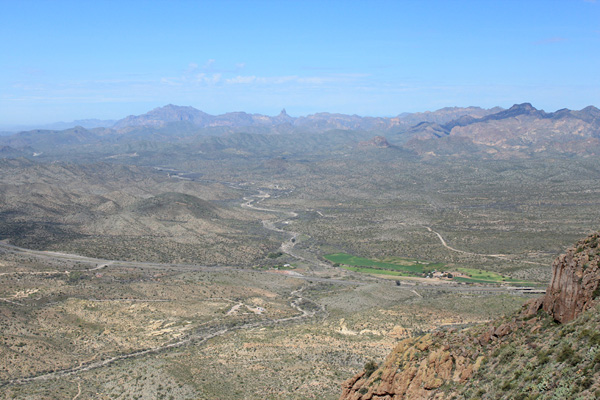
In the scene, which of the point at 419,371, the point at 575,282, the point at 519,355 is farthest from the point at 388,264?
the point at 519,355

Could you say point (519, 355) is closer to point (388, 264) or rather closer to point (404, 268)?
point (404, 268)

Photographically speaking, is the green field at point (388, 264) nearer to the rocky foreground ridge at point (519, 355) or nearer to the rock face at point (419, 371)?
the rock face at point (419, 371)

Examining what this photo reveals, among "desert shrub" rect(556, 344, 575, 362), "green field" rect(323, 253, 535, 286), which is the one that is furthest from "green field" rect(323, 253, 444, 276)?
"desert shrub" rect(556, 344, 575, 362)

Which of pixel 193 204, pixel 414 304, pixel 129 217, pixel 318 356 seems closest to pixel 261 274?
pixel 414 304

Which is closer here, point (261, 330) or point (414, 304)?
point (261, 330)

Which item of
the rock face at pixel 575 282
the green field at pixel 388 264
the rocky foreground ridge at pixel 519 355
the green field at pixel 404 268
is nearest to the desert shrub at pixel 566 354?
the rocky foreground ridge at pixel 519 355

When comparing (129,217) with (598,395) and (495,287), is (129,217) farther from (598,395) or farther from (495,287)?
(598,395)

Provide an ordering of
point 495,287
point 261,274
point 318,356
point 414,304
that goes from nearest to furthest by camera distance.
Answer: point 318,356 → point 414,304 → point 495,287 → point 261,274
